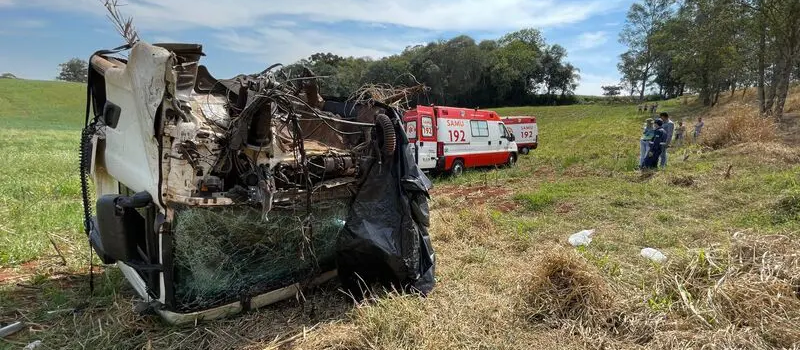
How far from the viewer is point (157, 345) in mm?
3098

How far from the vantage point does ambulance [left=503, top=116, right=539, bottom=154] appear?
819 inches

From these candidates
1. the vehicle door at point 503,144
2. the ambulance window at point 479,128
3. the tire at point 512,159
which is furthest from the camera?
the tire at point 512,159

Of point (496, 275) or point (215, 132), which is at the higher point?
point (215, 132)

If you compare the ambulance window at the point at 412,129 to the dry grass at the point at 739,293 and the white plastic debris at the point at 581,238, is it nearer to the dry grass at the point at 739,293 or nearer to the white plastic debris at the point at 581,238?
the white plastic debris at the point at 581,238

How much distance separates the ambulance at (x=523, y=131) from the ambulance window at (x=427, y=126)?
10380 mm

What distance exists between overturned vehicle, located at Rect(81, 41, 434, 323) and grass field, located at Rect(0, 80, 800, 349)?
0.32 metres

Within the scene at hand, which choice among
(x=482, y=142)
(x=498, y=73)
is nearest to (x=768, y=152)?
(x=482, y=142)

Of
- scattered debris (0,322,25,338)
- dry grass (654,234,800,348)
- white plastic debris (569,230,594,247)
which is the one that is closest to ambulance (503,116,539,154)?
white plastic debris (569,230,594,247)

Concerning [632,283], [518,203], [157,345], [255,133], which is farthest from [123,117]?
[518,203]

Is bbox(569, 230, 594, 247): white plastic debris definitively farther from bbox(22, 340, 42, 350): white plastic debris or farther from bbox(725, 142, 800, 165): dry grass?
bbox(725, 142, 800, 165): dry grass

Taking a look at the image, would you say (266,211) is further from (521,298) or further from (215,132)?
(521,298)

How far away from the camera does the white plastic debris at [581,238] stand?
5.54 m

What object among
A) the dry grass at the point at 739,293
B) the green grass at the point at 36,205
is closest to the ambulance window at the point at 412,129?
the green grass at the point at 36,205

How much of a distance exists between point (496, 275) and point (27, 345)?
12.5 feet
